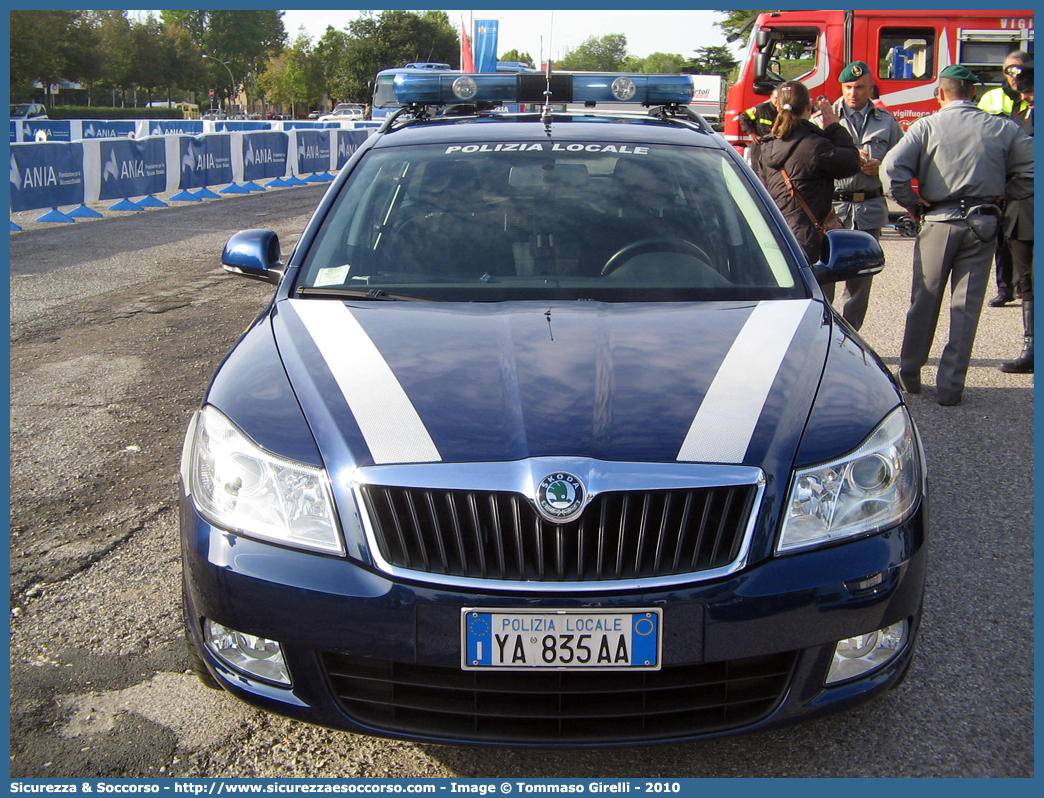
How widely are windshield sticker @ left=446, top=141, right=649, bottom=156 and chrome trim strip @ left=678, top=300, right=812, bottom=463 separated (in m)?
0.98

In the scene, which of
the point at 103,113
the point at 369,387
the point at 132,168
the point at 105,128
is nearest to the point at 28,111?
the point at 103,113

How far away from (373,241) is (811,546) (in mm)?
1979

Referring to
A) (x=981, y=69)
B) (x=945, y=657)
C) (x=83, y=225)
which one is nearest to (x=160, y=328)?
(x=945, y=657)

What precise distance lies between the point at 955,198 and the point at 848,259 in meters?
2.64

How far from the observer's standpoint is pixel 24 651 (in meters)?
3.07

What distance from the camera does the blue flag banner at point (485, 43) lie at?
30.8 meters

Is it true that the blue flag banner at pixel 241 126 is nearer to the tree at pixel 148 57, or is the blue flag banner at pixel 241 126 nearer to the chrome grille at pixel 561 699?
the chrome grille at pixel 561 699

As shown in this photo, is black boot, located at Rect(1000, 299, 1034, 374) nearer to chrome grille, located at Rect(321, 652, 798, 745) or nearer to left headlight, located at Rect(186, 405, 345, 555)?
chrome grille, located at Rect(321, 652, 798, 745)

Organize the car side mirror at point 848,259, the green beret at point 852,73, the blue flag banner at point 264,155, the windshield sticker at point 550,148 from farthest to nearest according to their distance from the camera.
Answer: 1. the blue flag banner at point 264,155
2. the green beret at point 852,73
3. the windshield sticker at point 550,148
4. the car side mirror at point 848,259

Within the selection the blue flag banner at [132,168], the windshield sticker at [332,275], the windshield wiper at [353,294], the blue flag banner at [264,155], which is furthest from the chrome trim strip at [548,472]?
the blue flag banner at [264,155]


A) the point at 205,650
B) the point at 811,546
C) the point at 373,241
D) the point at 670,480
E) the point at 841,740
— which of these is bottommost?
the point at 841,740

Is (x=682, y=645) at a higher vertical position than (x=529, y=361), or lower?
lower

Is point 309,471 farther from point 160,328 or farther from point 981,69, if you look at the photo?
point 981,69

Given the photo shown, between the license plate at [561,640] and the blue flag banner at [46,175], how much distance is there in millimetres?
13771
